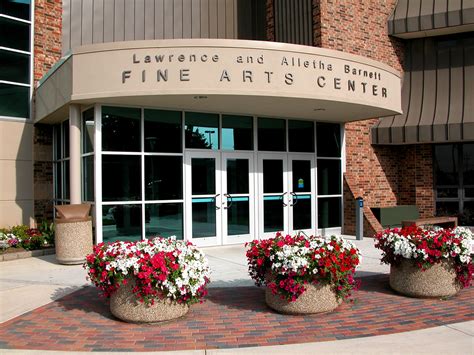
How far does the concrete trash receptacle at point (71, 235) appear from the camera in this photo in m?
9.12

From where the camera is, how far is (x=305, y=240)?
613cm

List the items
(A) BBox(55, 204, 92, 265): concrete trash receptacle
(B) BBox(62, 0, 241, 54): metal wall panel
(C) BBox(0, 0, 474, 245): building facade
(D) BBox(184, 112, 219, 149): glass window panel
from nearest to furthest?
(A) BBox(55, 204, 92, 265): concrete trash receptacle → (C) BBox(0, 0, 474, 245): building facade → (D) BBox(184, 112, 219, 149): glass window panel → (B) BBox(62, 0, 241, 54): metal wall panel

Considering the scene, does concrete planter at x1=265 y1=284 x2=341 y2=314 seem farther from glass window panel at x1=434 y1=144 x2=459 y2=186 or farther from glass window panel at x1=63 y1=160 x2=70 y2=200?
glass window panel at x1=434 y1=144 x2=459 y2=186

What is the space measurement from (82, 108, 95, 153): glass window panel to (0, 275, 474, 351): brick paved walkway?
4.56m

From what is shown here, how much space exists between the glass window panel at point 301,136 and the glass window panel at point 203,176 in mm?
2591

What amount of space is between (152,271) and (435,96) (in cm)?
1265

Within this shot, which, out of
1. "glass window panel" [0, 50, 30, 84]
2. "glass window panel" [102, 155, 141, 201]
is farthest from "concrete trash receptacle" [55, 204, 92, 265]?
"glass window panel" [0, 50, 30, 84]

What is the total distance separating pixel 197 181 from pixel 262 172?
1.94m

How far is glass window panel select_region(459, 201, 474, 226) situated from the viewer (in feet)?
49.5

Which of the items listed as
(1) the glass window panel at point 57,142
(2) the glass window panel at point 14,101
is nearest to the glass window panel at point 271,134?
(1) the glass window panel at point 57,142

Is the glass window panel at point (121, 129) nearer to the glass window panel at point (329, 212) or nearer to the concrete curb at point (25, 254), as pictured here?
the concrete curb at point (25, 254)

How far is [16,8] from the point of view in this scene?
42.0 feet

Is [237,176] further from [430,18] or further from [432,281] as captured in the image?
[430,18]

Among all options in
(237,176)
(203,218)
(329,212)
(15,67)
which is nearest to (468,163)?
(329,212)
